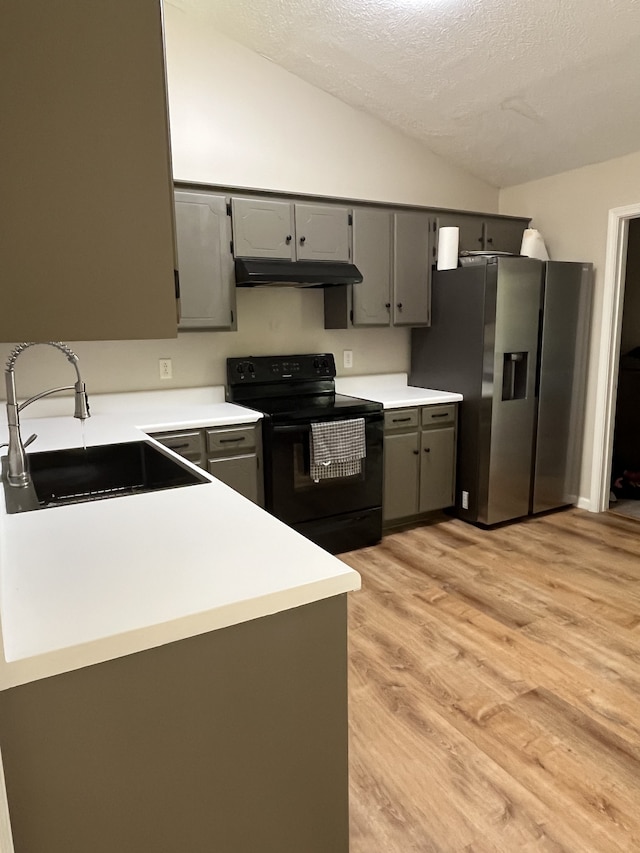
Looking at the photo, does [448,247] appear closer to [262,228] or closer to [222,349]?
[262,228]

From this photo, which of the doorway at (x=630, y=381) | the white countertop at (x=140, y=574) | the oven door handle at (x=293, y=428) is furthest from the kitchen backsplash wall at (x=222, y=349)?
the doorway at (x=630, y=381)

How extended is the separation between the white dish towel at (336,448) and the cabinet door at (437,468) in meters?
0.58

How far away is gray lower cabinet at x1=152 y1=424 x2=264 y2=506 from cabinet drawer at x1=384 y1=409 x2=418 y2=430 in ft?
2.90

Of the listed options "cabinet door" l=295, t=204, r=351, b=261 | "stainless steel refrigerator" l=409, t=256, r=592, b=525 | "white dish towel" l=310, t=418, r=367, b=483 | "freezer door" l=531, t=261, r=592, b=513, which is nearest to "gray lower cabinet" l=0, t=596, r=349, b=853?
"white dish towel" l=310, t=418, r=367, b=483

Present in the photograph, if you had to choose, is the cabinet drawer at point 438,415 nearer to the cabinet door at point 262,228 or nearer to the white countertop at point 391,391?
the white countertop at point 391,391

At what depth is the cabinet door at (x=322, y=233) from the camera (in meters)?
3.31

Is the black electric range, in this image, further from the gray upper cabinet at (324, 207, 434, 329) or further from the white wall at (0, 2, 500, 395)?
the gray upper cabinet at (324, 207, 434, 329)

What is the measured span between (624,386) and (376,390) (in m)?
2.22

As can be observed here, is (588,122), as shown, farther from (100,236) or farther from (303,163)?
(100,236)

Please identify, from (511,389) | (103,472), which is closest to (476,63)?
(511,389)

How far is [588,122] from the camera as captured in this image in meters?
3.33

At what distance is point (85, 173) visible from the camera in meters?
0.75

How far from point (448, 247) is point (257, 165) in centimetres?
133

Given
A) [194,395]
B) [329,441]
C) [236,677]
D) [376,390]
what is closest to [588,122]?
[376,390]
